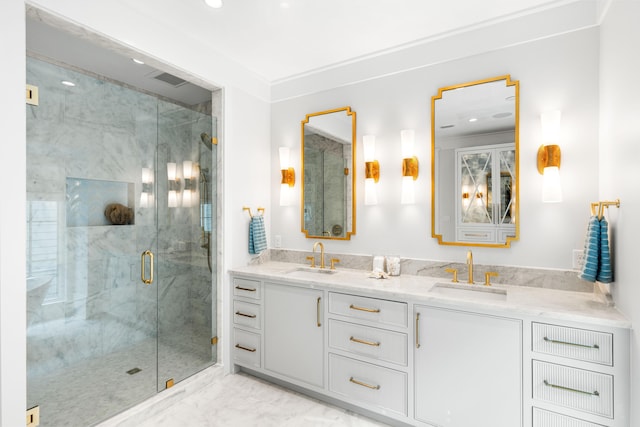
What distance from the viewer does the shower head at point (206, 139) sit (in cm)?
271

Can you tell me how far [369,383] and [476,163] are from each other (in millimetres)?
1706

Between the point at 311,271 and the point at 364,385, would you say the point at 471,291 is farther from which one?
the point at 311,271

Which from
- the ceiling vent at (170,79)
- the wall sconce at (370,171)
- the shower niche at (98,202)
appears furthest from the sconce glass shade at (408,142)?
the ceiling vent at (170,79)

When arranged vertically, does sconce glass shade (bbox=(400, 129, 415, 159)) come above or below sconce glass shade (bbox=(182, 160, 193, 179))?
above

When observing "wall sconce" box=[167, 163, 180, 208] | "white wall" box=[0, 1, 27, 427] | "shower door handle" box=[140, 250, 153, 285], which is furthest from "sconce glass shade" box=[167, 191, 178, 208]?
"white wall" box=[0, 1, 27, 427]

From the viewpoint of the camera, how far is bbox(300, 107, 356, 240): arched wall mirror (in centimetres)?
289

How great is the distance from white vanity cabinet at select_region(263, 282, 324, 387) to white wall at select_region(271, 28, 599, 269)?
672 millimetres

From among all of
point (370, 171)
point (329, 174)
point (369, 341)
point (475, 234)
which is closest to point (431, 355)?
point (369, 341)

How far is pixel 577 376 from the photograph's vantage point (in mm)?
1591

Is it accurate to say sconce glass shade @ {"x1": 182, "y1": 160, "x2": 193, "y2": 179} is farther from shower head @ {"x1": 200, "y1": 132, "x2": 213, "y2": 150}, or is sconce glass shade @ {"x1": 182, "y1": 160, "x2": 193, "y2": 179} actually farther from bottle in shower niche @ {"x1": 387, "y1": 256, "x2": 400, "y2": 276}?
bottle in shower niche @ {"x1": 387, "y1": 256, "x2": 400, "y2": 276}

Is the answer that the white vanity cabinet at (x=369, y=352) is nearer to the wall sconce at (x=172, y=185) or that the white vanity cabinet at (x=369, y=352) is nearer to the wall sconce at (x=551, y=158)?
the wall sconce at (x=551, y=158)

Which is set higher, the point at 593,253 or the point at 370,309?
the point at 593,253

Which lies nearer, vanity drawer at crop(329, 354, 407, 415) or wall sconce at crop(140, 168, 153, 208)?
vanity drawer at crop(329, 354, 407, 415)

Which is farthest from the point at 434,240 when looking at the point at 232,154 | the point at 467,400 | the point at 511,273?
the point at 232,154
